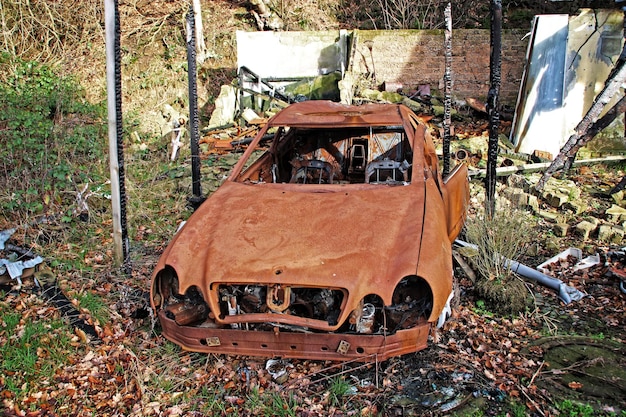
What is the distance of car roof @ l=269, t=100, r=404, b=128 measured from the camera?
487 cm

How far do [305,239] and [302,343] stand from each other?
2.47ft

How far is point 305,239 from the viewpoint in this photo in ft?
12.2

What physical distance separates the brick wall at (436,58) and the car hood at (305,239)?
9306 mm

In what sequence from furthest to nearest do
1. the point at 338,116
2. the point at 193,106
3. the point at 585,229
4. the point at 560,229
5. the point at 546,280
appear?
the point at 193,106 < the point at 560,229 < the point at 585,229 < the point at 338,116 < the point at 546,280

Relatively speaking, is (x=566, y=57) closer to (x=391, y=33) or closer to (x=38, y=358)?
(x=391, y=33)

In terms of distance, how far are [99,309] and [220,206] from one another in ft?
4.80

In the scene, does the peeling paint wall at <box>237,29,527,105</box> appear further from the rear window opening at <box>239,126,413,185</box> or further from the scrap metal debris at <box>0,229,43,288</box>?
the scrap metal debris at <box>0,229,43,288</box>

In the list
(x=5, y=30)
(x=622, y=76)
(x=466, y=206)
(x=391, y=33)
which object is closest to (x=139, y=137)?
(x=5, y=30)

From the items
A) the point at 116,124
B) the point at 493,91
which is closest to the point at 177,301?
the point at 116,124

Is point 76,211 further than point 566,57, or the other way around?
point 566,57

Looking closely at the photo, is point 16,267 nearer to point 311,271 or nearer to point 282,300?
point 282,300

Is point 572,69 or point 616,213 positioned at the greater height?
point 572,69

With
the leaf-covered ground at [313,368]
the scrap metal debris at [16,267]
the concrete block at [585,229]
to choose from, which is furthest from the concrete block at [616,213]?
the scrap metal debris at [16,267]

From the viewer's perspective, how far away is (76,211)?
20.8ft
